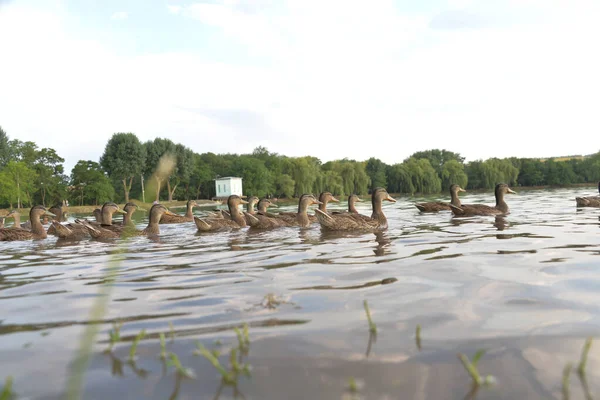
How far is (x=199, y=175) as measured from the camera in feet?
318

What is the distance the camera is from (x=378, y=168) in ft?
415

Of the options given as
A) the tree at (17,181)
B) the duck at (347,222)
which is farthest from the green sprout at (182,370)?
the tree at (17,181)

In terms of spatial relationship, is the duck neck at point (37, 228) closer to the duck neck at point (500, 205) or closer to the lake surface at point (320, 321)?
the lake surface at point (320, 321)

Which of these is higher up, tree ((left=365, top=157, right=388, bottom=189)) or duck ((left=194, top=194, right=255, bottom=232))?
tree ((left=365, top=157, right=388, bottom=189))

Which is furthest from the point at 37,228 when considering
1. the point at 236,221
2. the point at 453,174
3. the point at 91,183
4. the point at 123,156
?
the point at 453,174

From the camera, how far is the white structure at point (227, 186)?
92.9m

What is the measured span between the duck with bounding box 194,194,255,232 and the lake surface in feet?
19.3

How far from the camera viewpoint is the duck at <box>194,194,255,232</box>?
46.7 feet

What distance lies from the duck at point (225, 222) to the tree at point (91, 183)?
206ft

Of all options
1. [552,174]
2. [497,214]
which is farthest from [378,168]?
[497,214]

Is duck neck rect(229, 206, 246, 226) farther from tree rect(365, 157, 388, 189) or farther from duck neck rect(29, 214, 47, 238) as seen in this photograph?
tree rect(365, 157, 388, 189)

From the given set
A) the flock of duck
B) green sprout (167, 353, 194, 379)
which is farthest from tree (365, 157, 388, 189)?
green sprout (167, 353, 194, 379)

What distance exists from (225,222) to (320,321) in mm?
11834

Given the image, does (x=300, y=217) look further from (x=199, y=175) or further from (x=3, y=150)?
(x=199, y=175)
